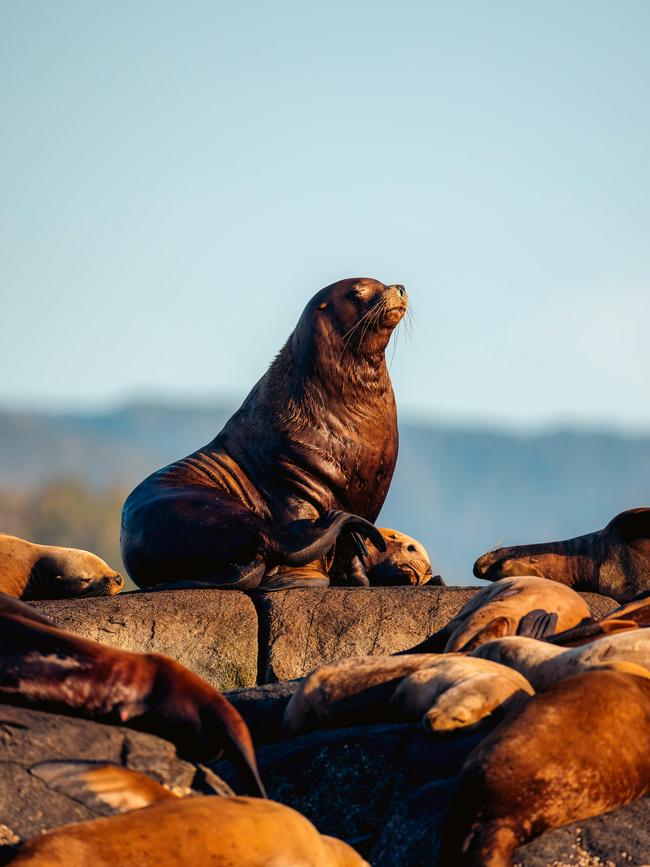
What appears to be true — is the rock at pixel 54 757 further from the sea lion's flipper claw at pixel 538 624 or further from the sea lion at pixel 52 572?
the sea lion at pixel 52 572

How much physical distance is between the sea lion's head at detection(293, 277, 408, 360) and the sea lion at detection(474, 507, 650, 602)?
1.76 meters

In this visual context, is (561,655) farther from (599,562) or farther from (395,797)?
(599,562)

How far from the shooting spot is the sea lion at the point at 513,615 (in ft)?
23.3

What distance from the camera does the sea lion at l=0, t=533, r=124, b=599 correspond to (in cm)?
1082

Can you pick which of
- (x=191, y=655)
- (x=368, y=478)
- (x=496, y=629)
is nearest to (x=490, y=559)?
(x=368, y=478)

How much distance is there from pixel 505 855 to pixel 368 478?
666 centimetres

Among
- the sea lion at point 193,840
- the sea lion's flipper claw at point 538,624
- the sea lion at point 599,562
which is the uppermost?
the sea lion's flipper claw at point 538,624

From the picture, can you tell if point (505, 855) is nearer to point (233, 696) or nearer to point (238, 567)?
point (233, 696)

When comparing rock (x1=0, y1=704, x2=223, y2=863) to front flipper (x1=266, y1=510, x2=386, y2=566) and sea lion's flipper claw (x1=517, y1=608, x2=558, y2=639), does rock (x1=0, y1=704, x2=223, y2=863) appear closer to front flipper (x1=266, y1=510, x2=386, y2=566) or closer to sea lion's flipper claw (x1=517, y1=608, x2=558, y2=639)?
sea lion's flipper claw (x1=517, y1=608, x2=558, y2=639)

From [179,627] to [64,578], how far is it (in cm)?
159

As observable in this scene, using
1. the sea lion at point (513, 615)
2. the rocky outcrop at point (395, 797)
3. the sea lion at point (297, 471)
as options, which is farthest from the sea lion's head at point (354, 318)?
the rocky outcrop at point (395, 797)

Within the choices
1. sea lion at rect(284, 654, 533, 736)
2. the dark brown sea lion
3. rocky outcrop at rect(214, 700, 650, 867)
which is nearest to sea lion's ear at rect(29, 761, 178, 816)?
the dark brown sea lion

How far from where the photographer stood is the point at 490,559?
1109cm

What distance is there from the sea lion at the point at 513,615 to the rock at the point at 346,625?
72.1 inches
